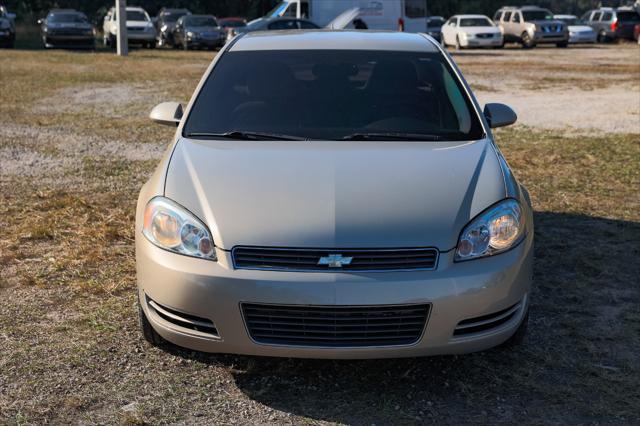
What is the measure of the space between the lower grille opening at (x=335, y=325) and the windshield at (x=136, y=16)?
34.1m

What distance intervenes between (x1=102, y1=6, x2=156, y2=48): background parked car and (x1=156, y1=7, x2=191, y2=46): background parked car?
3.26 feet

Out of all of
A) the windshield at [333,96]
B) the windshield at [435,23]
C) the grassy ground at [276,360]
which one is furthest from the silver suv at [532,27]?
the windshield at [333,96]

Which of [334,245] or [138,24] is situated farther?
[138,24]

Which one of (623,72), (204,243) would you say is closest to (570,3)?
(623,72)

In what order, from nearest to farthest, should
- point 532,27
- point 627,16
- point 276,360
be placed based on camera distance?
point 276,360, point 532,27, point 627,16

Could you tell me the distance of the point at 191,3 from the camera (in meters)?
53.2

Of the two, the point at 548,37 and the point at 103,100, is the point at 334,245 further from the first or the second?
the point at 548,37

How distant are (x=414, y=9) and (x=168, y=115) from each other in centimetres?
2498

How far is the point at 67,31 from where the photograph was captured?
32.7 meters

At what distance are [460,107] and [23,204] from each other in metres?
4.11

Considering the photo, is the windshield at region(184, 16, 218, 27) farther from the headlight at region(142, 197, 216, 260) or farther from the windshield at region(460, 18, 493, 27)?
the headlight at region(142, 197, 216, 260)

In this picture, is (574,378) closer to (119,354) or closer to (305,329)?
(305,329)

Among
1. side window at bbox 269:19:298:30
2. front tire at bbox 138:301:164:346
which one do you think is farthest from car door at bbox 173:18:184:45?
front tire at bbox 138:301:164:346

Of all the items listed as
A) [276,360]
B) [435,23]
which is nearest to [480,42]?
[435,23]
